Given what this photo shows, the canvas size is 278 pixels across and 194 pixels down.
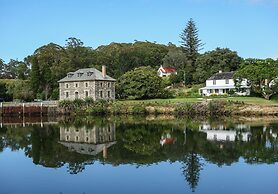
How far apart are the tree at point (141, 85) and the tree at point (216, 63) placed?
17.0 metres

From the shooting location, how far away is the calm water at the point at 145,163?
50.4 ft

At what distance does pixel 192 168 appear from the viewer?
727 inches

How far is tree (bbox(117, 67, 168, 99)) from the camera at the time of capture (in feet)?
220

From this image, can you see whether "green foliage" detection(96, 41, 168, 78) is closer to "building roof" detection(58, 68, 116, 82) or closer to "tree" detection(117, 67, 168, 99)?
"tree" detection(117, 67, 168, 99)

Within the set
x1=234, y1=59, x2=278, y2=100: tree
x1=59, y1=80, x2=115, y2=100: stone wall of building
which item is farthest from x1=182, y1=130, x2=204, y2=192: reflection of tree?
x1=59, y1=80, x2=115, y2=100: stone wall of building

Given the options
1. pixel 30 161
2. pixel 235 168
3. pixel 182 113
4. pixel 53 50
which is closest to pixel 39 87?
pixel 53 50

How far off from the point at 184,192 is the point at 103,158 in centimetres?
871

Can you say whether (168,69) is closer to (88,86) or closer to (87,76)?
(87,76)

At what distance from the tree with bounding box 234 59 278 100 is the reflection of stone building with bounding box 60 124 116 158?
100 feet

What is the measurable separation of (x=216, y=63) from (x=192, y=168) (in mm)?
68479

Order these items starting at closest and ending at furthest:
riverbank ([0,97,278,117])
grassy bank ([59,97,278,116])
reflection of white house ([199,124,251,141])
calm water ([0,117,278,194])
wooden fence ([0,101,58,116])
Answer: calm water ([0,117,278,194]), reflection of white house ([199,124,251,141]), grassy bank ([59,97,278,116]), riverbank ([0,97,278,117]), wooden fence ([0,101,58,116])

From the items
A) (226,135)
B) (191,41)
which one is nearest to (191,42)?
(191,41)

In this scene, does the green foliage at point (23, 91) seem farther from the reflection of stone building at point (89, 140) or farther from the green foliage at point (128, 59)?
the reflection of stone building at point (89, 140)

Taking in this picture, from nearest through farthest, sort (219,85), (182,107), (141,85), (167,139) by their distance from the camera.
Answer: (167,139) < (182,107) < (141,85) < (219,85)
